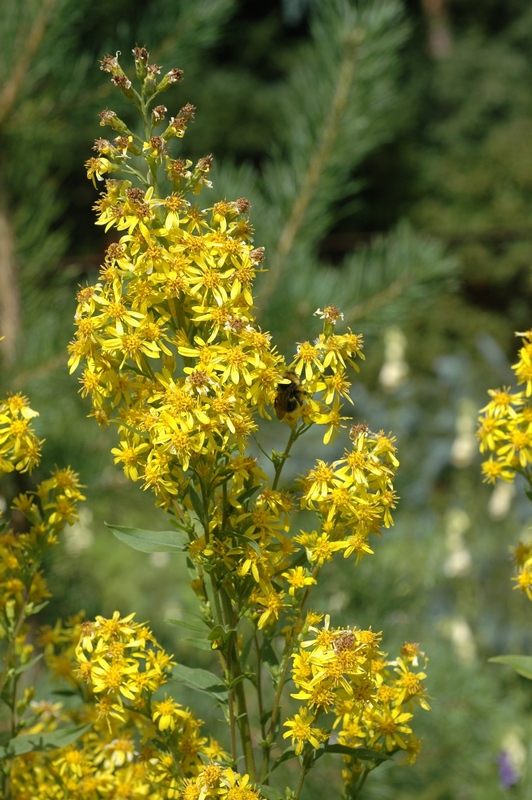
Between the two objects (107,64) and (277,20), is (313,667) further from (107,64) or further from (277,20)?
(277,20)

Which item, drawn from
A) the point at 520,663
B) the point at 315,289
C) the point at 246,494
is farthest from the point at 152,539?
the point at 315,289

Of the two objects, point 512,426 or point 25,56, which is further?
point 25,56

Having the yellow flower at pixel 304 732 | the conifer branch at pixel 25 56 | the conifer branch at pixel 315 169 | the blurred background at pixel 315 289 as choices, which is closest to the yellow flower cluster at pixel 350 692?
the yellow flower at pixel 304 732

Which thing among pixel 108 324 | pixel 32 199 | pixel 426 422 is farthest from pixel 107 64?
pixel 426 422

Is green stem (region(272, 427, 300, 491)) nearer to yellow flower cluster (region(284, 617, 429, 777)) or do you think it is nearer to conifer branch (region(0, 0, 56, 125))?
yellow flower cluster (region(284, 617, 429, 777))

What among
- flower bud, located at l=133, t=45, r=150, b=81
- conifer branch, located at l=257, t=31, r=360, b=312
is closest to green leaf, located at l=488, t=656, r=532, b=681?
flower bud, located at l=133, t=45, r=150, b=81

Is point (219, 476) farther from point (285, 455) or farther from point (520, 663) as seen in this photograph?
point (520, 663)
